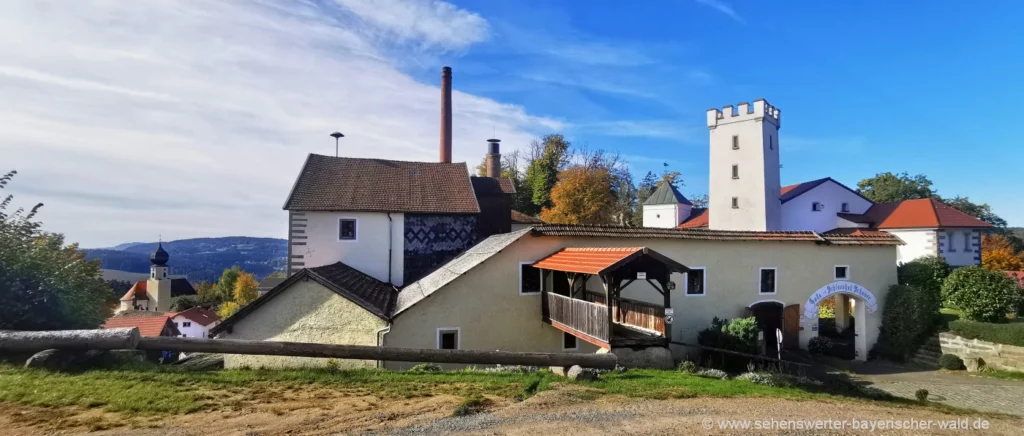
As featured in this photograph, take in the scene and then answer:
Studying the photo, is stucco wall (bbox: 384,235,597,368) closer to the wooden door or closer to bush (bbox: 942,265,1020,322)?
the wooden door

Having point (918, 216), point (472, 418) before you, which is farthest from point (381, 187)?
point (918, 216)

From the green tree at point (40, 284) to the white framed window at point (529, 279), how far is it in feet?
38.3

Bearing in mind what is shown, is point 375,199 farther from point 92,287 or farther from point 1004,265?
point 1004,265

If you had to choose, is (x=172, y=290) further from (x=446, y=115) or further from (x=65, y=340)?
(x=65, y=340)

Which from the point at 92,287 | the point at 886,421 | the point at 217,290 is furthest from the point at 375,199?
the point at 217,290

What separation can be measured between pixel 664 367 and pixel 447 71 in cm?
2428

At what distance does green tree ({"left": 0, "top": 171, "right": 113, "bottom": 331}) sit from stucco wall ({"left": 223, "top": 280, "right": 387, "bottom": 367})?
3797 millimetres

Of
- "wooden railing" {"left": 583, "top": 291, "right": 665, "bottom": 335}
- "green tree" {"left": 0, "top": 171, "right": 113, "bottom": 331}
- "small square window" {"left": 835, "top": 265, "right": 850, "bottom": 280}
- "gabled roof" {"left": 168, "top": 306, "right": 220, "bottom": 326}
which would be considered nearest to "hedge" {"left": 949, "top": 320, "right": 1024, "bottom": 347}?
"small square window" {"left": 835, "top": 265, "right": 850, "bottom": 280}

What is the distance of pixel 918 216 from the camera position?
28000 mm

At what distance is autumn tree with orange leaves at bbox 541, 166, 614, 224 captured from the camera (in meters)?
34.3

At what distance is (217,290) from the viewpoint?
225 feet

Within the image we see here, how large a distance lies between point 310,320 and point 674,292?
1233cm

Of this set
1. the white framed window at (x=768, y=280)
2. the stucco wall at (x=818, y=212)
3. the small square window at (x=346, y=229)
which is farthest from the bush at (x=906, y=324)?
the small square window at (x=346, y=229)

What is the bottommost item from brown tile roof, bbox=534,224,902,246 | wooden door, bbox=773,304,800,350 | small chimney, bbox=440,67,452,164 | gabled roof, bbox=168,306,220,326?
gabled roof, bbox=168,306,220,326
